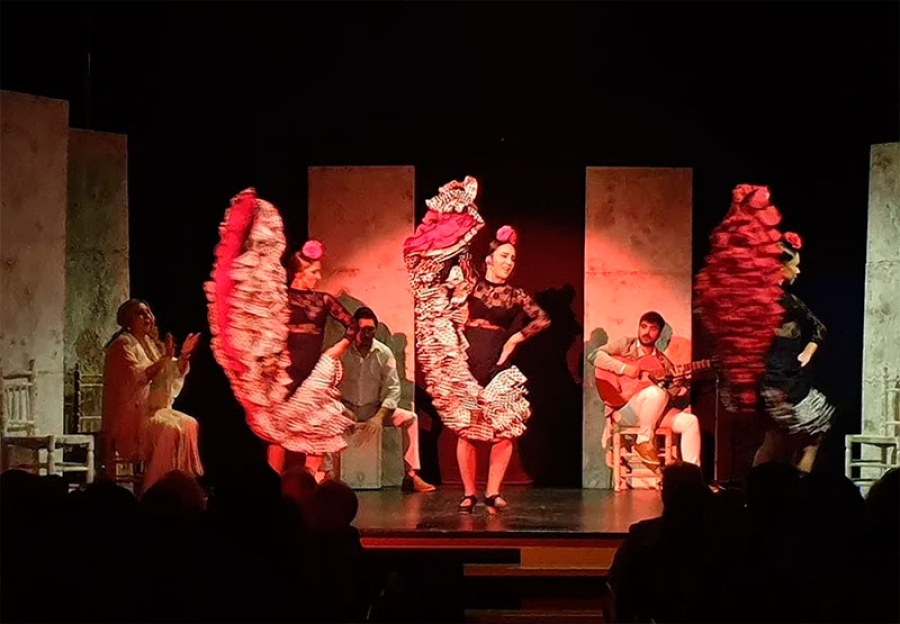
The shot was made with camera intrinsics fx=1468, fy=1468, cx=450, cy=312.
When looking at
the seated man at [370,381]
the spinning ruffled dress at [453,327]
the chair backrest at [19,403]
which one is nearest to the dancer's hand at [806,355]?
the spinning ruffled dress at [453,327]

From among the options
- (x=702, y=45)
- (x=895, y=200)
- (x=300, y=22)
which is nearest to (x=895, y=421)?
(x=895, y=200)

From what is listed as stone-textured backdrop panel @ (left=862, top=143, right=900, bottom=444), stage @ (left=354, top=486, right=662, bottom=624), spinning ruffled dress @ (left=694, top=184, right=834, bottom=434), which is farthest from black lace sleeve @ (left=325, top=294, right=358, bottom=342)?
stone-textured backdrop panel @ (left=862, top=143, right=900, bottom=444)

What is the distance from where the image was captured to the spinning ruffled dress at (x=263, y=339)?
8.22 meters

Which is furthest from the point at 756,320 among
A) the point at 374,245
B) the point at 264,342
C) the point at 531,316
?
the point at 264,342

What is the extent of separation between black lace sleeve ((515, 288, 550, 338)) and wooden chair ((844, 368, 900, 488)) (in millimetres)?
2254

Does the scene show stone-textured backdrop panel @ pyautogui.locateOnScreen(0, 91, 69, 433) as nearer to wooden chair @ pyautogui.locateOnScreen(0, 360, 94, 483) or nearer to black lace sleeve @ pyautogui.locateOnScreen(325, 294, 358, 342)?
wooden chair @ pyautogui.locateOnScreen(0, 360, 94, 483)

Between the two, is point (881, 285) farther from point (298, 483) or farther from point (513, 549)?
point (298, 483)

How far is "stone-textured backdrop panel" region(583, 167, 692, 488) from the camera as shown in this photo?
9.81 meters

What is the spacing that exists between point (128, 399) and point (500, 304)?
2248mm

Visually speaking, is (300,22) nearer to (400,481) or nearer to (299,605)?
(400,481)

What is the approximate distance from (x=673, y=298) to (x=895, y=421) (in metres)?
1.64

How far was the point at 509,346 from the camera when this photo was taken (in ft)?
26.9

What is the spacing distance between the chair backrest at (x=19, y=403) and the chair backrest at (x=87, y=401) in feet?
2.30

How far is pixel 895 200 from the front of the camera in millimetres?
9227
